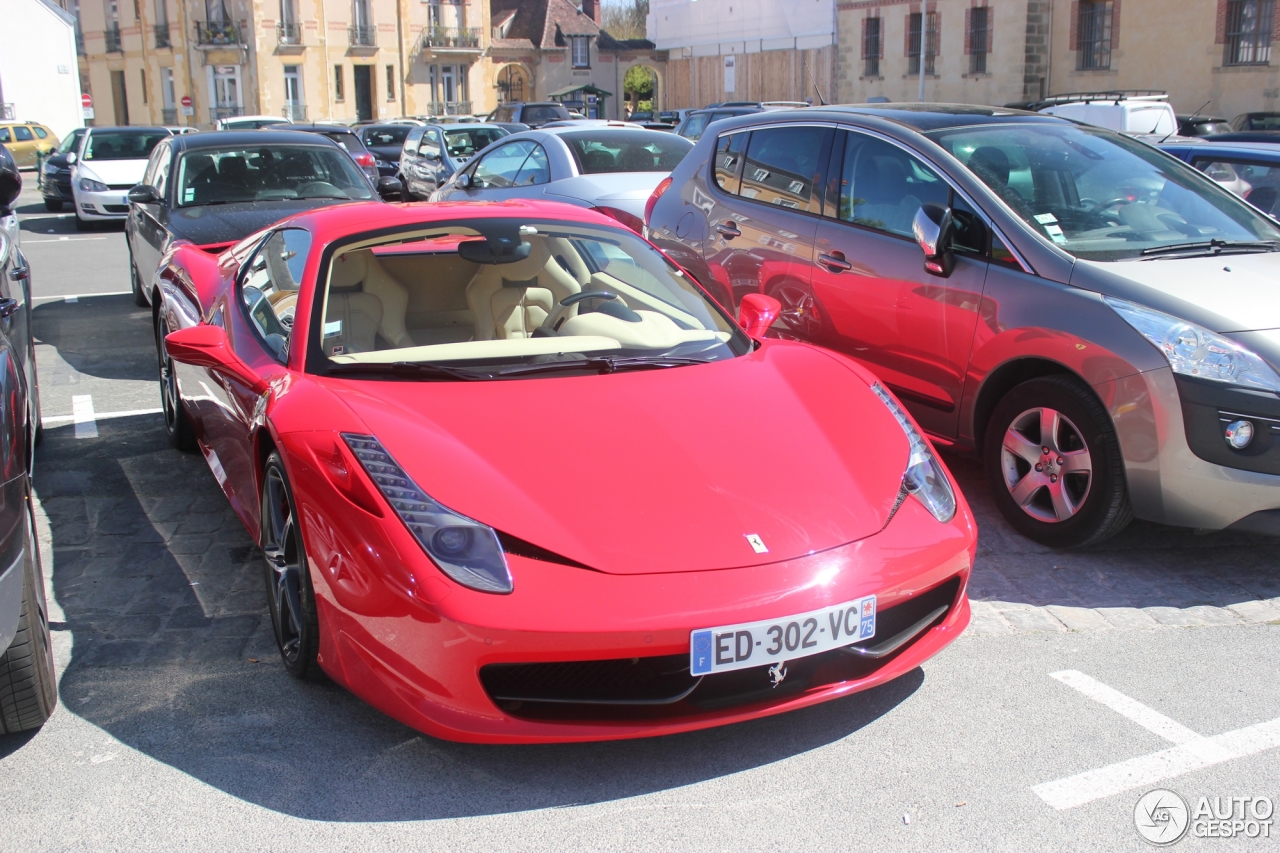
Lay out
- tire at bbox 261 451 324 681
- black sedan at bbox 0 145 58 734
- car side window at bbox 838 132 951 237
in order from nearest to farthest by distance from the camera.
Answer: black sedan at bbox 0 145 58 734 → tire at bbox 261 451 324 681 → car side window at bbox 838 132 951 237

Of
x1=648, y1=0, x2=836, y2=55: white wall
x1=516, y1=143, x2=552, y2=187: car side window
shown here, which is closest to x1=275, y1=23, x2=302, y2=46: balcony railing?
x1=648, y1=0, x2=836, y2=55: white wall

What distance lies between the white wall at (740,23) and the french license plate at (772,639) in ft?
147

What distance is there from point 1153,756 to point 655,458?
1493mm

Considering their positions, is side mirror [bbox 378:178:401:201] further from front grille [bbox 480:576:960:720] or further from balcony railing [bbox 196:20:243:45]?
balcony railing [bbox 196:20:243:45]

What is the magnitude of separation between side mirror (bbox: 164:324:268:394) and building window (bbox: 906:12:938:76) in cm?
3934

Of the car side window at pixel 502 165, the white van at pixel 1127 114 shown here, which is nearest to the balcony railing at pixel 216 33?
the white van at pixel 1127 114

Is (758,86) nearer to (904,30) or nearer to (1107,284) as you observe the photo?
(904,30)

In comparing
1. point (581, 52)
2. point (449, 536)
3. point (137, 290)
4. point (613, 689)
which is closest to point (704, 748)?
point (613, 689)

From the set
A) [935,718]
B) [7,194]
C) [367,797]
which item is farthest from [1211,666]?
[7,194]

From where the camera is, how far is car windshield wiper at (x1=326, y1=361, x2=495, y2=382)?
3561mm

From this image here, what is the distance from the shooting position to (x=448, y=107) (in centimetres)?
6238

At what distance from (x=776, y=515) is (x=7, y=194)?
368 centimetres

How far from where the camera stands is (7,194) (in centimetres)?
484

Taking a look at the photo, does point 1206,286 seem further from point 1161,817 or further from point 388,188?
point 388,188
